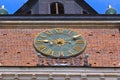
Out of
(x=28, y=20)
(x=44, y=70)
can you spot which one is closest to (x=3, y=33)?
(x=28, y=20)

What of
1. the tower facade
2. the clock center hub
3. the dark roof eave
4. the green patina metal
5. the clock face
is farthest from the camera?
the green patina metal

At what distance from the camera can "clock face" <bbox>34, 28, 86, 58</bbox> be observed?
24094 mm

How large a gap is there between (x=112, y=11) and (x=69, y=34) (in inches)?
114

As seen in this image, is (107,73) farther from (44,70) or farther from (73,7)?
(73,7)

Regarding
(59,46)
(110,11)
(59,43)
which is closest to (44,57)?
(59,46)

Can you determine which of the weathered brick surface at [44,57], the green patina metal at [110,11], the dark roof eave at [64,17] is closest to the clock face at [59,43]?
the weathered brick surface at [44,57]

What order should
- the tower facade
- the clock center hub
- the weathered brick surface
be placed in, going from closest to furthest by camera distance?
the tower facade
the weathered brick surface
the clock center hub

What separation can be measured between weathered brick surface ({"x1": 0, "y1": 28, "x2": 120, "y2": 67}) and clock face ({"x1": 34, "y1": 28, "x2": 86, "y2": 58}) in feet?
0.56

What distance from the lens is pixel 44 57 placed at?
23.9 m

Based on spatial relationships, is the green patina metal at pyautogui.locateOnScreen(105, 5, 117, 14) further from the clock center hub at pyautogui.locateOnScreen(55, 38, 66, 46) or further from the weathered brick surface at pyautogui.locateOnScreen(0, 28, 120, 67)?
the clock center hub at pyautogui.locateOnScreen(55, 38, 66, 46)

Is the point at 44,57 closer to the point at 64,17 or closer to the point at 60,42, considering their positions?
the point at 60,42

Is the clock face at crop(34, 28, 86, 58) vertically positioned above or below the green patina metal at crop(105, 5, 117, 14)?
below

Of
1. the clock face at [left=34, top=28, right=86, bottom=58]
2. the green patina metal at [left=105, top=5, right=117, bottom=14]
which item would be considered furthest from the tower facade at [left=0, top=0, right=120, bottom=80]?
the green patina metal at [left=105, top=5, right=117, bottom=14]

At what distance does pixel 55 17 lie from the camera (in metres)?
25.5
